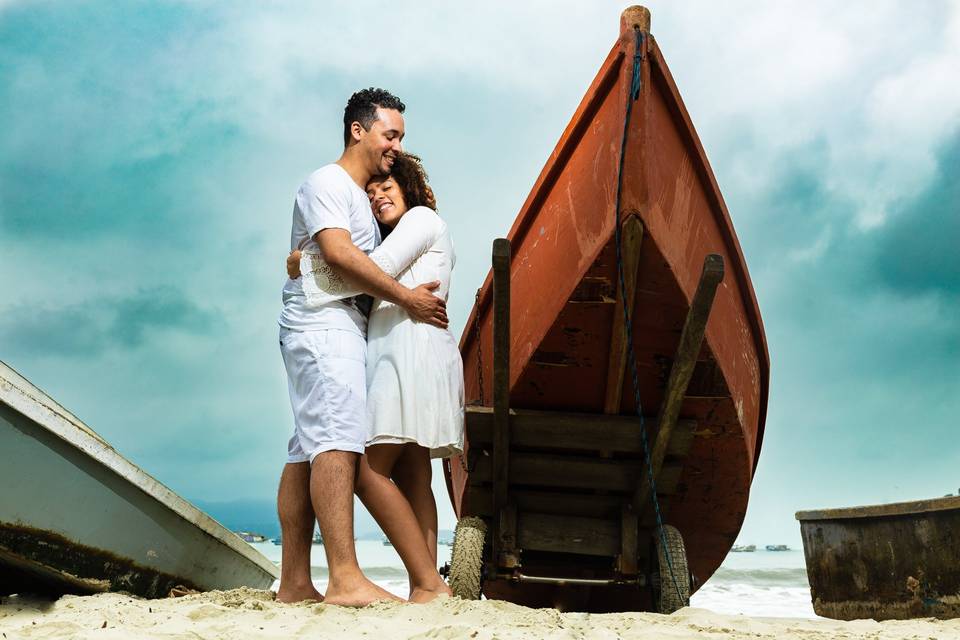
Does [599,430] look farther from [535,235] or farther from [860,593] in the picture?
[860,593]

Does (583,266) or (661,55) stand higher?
(661,55)

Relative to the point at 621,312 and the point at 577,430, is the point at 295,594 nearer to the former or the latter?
the point at 577,430

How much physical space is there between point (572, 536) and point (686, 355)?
3.56ft

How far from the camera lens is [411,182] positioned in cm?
323

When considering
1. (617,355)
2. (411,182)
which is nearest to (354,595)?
(617,355)

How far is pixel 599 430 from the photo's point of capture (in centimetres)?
341

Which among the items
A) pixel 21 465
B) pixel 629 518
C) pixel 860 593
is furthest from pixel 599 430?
pixel 860 593

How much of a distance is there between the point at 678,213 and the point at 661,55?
0.63m

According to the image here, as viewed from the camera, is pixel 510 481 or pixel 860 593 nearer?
pixel 510 481

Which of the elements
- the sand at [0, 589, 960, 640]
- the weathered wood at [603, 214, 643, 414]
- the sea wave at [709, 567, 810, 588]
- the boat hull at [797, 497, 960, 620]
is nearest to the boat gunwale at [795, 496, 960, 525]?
the boat hull at [797, 497, 960, 620]

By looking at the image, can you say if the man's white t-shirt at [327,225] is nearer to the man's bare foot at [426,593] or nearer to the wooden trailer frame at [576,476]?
the wooden trailer frame at [576,476]

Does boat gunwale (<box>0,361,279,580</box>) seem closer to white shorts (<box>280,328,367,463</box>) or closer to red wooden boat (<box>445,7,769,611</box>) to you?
white shorts (<box>280,328,367,463</box>)

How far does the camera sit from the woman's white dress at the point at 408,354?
282 cm

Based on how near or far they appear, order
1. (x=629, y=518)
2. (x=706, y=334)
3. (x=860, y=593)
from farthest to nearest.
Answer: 1. (x=860, y=593)
2. (x=629, y=518)
3. (x=706, y=334)
